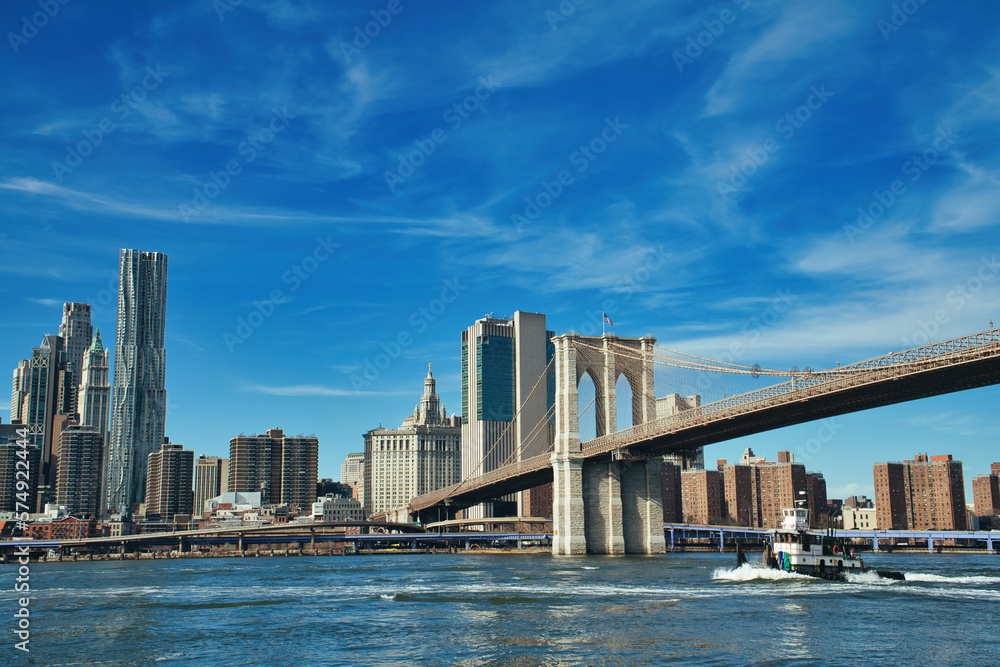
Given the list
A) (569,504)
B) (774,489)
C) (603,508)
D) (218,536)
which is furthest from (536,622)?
(774,489)

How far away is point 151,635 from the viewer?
3375cm

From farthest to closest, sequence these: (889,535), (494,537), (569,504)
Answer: (494,537), (889,535), (569,504)

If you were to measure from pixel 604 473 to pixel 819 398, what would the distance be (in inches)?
1098

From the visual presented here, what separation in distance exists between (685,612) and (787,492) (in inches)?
6144

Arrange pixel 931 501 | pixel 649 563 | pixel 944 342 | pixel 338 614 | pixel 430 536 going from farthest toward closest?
1. pixel 931 501
2. pixel 430 536
3. pixel 649 563
4. pixel 944 342
5. pixel 338 614

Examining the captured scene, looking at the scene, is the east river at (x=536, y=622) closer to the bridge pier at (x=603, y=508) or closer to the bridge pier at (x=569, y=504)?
the bridge pier at (x=569, y=504)

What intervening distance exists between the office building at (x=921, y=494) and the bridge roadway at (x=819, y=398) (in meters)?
113

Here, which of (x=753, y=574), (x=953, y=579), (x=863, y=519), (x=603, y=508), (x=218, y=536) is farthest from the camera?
(x=863, y=519)

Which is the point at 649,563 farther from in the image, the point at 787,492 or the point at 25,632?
the point at 787,492

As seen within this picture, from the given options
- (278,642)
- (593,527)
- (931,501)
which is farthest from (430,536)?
(278,642)

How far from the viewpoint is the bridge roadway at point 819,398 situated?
48156 mm

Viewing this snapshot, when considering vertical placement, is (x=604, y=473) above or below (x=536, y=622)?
above

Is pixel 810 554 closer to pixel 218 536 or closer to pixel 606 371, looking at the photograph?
pixel 606 371

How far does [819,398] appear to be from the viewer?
56.6 metres
